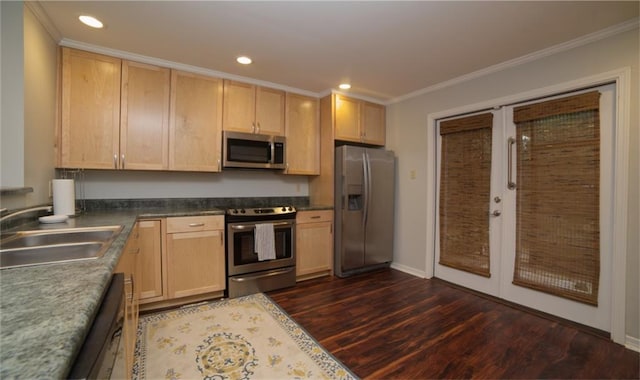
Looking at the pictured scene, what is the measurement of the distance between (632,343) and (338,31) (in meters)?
3.17

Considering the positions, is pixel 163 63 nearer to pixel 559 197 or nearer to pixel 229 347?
pixel 229 347

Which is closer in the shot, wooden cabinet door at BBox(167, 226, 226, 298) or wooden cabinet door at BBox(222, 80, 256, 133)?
wooden cabinet door at BBox(167, 226, 226, 298)

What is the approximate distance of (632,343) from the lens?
77.9 inches

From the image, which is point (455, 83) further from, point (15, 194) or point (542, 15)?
point (15, 194)

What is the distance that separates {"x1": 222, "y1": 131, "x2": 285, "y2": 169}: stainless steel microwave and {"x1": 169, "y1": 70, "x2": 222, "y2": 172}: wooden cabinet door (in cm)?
10

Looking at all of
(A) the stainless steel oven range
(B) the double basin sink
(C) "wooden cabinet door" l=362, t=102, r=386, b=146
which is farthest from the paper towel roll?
(C) "wooden cabinet door" l=362, t=102, r=386, b=146

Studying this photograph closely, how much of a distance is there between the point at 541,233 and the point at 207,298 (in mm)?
3213

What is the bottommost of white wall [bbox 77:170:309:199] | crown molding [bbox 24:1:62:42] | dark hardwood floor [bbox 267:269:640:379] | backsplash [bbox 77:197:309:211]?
dark hardwood floor [bbox 267:269:640:379]

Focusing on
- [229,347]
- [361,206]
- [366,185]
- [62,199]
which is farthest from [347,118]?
[62,199]

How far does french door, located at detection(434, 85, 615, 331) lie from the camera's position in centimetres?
217

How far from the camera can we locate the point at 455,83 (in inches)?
122

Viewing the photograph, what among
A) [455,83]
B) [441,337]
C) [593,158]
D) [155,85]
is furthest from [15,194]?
[593,158]

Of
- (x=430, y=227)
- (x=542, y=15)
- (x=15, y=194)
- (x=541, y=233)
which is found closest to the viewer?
(x=15, y=194)

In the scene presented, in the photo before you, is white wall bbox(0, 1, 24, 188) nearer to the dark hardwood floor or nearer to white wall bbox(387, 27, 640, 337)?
the dark hardwood floor
